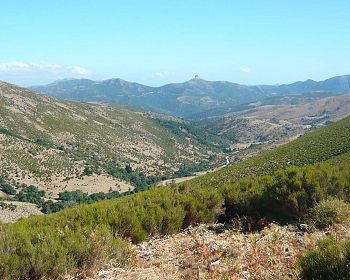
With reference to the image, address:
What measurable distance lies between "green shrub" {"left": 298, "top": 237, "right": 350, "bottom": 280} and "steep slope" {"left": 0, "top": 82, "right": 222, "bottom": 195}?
83.8 meters

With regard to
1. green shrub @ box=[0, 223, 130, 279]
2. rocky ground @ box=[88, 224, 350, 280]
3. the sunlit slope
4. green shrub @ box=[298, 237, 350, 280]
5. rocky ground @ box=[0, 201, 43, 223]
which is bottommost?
rocky ground @ box=[0, 201, 43, 223]

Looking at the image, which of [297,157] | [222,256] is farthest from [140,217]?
[297,157]

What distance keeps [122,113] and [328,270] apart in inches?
7668

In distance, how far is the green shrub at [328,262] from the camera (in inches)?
202

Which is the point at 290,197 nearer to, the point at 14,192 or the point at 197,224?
the point at 197,224

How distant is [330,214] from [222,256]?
3.33 m

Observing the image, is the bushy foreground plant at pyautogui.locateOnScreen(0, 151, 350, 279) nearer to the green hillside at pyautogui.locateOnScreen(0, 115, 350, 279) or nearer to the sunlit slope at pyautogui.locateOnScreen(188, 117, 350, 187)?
the green hillside at pyautogui.locateOnScreen(0, 115, 350, 279)

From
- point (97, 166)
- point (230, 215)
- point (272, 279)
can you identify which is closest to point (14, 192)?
point (97, 166)

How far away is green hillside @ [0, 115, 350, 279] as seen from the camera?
6.67 meters

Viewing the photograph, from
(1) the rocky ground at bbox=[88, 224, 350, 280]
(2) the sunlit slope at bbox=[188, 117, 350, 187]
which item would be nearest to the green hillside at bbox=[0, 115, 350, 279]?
(1) the rocky ground at bbox=[88, 224, 350, 280]

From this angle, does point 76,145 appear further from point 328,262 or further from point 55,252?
point 328,262

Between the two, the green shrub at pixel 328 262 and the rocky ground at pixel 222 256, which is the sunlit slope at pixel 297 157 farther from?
the green shrub at pixel 328 262

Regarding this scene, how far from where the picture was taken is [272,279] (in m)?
6.04

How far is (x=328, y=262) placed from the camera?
5.30 meters
